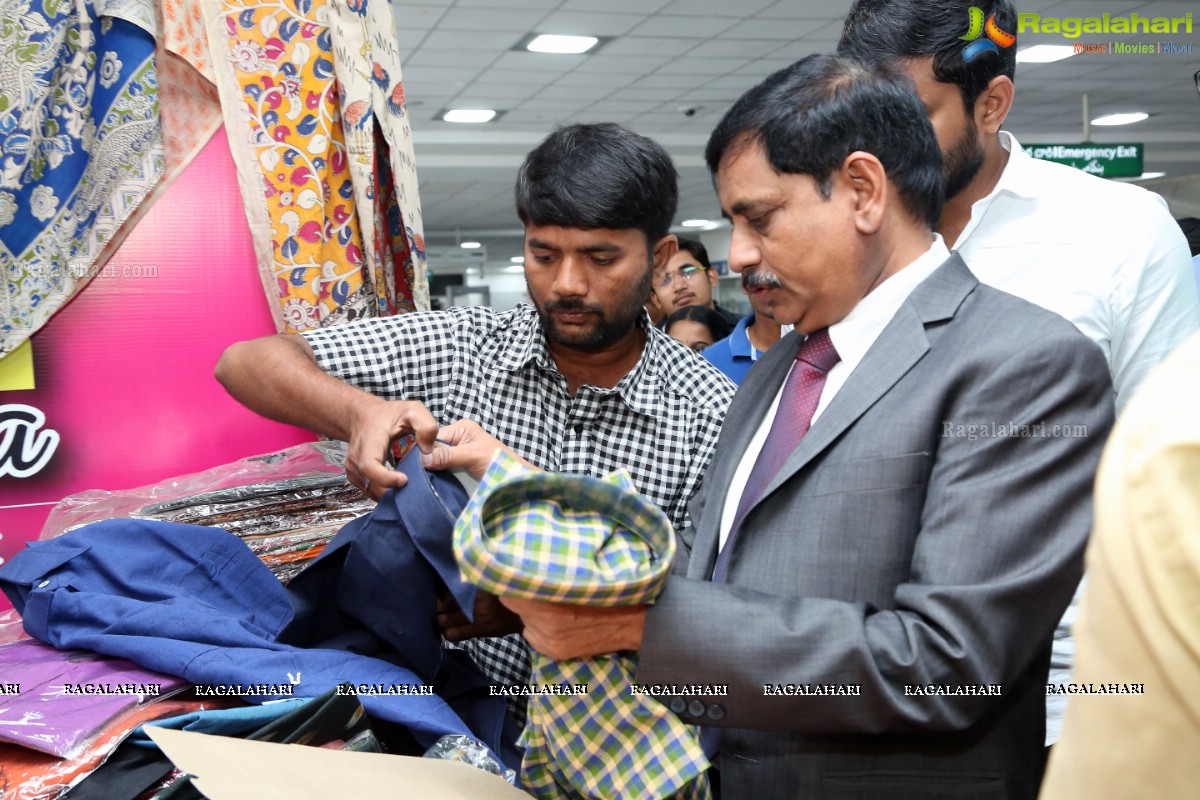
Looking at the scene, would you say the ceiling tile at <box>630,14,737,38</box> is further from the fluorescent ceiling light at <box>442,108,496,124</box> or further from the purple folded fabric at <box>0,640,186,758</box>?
the purple folded fabric at <box>0,640,186,758</box>

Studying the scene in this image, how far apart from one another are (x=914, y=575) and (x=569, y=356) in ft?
3.09

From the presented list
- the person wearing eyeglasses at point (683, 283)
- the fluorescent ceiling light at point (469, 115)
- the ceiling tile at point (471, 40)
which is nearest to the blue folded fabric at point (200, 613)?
the person wearing eyeglasses at point (683, 283)

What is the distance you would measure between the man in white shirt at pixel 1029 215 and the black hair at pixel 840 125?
374 millimetres

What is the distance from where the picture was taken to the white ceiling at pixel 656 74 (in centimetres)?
761

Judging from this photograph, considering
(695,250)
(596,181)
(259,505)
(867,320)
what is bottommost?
(695,250)

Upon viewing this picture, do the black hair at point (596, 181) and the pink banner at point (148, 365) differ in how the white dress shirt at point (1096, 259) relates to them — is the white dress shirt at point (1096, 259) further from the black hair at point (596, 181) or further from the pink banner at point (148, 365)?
the pink banner at point (148, 365)

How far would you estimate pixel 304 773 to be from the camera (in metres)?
0.94

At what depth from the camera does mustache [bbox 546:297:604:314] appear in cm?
177

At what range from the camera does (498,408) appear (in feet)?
5.92

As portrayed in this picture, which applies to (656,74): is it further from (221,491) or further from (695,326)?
(221,491)

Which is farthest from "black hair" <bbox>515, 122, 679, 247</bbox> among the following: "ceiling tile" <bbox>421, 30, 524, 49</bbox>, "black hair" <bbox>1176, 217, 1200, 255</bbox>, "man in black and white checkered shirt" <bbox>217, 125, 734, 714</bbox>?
"ceiling tile" <bbox>421, 30, 524, 49</bbox>

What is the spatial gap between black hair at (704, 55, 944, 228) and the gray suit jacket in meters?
0.17

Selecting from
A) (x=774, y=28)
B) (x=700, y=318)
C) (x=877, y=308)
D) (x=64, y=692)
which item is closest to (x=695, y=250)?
(x=700, y=318)

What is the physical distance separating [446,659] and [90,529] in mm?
543
